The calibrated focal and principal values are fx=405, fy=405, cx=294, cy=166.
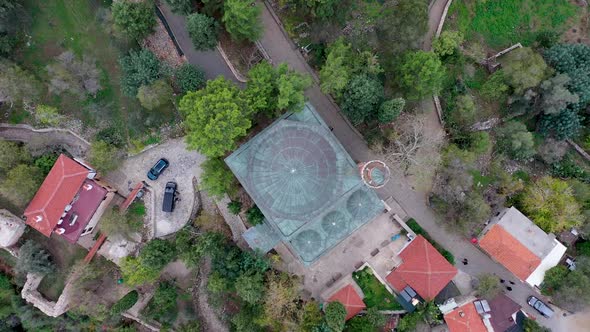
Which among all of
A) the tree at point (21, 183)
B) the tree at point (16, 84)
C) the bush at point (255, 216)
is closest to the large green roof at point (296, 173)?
the bush at point (255, 216)

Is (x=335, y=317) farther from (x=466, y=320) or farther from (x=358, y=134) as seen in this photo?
(x=358, y=134)

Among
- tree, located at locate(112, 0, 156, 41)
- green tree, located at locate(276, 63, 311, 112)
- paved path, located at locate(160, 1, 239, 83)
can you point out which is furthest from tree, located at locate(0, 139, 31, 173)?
green tree, located at locate(276, 63, 311, 112)

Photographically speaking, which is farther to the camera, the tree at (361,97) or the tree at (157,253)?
the tree at (157,253)

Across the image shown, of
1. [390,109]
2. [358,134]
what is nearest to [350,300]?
[358,134]

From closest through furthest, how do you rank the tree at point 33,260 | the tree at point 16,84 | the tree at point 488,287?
the tree at point 16,84 → the tree at point 488,287 → the tree at point 33,260

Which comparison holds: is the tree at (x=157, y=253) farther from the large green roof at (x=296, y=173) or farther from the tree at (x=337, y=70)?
the tree at (x=337, y=70)

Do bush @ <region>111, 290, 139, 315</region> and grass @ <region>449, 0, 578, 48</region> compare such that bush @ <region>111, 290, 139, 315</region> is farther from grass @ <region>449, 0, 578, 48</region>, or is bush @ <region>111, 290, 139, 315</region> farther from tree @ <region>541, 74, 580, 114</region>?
tree @ <region>541, 74, 580, 114</region>
